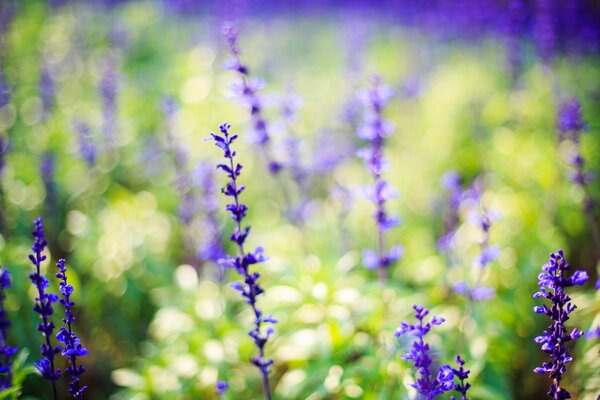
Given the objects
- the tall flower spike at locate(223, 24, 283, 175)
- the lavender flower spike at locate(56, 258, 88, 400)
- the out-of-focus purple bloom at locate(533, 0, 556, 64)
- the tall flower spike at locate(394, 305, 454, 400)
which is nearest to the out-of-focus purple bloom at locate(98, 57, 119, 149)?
the tall flower spike at locate(223, 24, 283, 175)

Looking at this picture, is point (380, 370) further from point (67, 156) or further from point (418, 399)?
point (67, 156)

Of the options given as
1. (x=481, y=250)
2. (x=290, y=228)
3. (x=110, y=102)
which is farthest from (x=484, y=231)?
(x=110, y=102)

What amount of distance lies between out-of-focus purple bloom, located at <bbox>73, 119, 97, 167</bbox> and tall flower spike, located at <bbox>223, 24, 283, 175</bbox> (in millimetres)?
2316

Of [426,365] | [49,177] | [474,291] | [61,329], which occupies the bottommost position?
[426,365]

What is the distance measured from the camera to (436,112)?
6504mm

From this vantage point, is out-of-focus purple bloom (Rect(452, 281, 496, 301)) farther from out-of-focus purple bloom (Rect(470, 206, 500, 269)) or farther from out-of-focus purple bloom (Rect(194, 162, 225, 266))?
out-of-focus purple bloom (Rect(194, 162, 225, 266))

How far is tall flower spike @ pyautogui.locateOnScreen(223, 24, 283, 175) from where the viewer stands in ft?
10.1

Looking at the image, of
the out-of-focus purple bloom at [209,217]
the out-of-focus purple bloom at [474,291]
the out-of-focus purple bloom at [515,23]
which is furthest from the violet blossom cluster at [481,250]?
the out-of-focus purple bloom at [515,23]

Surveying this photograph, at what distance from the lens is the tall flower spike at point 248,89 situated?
307 centimetres

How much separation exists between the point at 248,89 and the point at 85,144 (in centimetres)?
275

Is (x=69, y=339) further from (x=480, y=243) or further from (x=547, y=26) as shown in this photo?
(x=547, y=26)

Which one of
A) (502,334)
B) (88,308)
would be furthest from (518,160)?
(88,308)

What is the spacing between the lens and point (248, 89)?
324 cm

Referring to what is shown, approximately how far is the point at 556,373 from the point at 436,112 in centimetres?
504
